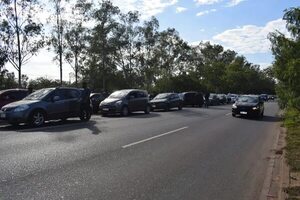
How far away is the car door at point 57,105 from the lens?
62.1ft

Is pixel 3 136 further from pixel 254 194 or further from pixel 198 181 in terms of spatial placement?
pixel 254 194

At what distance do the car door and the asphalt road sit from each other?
3.34 m

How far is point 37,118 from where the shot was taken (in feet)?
59.5

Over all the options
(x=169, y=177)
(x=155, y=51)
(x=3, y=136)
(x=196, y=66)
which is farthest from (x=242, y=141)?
(x=196, y=66)

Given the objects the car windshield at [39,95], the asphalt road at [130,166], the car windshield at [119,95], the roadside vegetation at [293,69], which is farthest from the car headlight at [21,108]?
the car windshield at [119,95]

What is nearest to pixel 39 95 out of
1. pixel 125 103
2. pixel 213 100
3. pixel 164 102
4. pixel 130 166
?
pixel 125 103

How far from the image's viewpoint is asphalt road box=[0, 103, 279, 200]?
7.17 m

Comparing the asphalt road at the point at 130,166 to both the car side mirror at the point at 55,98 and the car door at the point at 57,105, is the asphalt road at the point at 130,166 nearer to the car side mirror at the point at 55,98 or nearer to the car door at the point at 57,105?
the car door at the point at 57,105

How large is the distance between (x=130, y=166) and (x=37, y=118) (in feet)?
32.0

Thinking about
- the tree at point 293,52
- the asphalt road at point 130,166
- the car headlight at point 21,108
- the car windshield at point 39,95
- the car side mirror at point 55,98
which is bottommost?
the asphalt road at point 130,166

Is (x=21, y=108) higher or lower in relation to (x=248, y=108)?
higher

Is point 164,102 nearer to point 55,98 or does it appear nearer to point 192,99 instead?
point 192,99

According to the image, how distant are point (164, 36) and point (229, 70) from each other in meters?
35.5

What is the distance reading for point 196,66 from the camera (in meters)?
99.5
